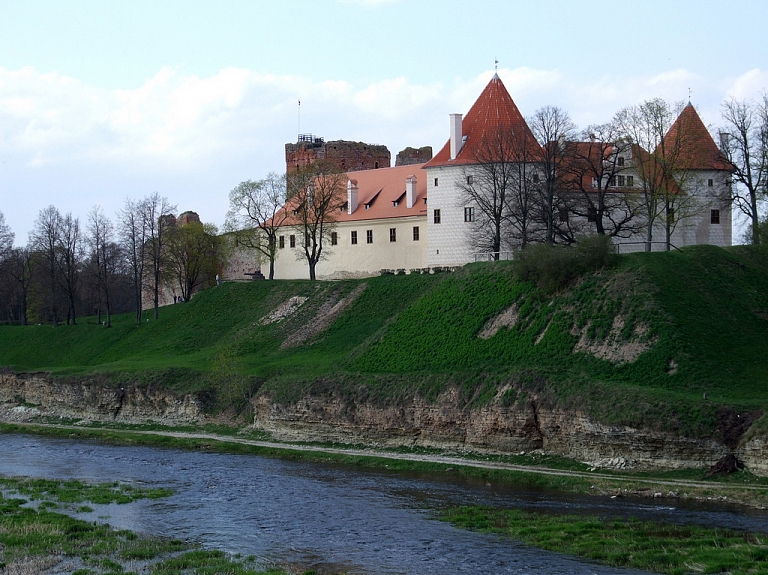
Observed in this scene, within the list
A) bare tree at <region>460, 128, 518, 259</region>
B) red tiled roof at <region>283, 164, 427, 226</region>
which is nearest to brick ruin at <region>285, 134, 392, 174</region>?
red tiled roof at <region>283, 164, 427, 226</region>

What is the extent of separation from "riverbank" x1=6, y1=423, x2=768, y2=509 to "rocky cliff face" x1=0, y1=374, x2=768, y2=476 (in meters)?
0.69

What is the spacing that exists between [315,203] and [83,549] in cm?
4925

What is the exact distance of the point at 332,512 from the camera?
32.0 metres

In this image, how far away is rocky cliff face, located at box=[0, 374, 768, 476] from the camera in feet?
118

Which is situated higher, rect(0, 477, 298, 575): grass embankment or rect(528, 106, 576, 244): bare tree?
rect(528, 106, 576, 244): bare tree

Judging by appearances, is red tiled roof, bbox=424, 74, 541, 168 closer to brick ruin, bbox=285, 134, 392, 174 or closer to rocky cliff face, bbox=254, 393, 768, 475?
rocky cliff face, bbox=254, 393, 768, 475

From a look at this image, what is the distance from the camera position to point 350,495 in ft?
114

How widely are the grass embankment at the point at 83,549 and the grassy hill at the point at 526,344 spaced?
1849cm

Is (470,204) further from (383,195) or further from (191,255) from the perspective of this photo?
(191,255)

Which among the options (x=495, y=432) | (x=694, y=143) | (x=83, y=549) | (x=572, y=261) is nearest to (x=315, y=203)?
(x=694, y=143)

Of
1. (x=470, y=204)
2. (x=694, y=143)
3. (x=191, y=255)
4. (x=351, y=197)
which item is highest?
(x=694, y=143)

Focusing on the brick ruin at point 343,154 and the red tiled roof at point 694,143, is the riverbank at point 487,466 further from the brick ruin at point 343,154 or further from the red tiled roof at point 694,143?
the brick ruin at point 343,154

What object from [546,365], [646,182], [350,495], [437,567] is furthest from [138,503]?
[646,182]

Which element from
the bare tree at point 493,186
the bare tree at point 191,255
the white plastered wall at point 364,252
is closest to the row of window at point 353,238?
the white plastered wall at point 364,252
